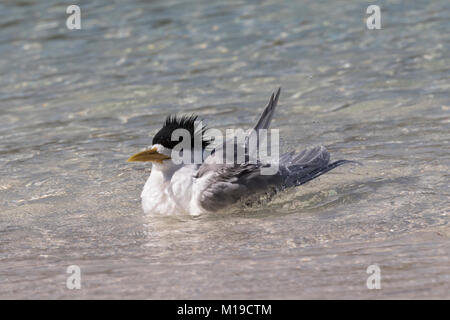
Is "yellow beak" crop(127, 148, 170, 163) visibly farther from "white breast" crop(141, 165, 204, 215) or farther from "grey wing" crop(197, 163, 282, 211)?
"grey wing" crop(197, 163, 282, 211)

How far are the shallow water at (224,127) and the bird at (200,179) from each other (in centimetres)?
11

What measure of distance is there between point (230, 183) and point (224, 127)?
2390 millimetres

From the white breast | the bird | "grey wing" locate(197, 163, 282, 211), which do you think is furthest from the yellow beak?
"grey wing" locate(197, 163, 282, 211)

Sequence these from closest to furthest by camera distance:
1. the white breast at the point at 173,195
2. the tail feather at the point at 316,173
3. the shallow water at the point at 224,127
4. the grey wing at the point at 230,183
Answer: the shallow water at the point at 224,127 → the grey wing at the point at 230,183 → the white breast at the point at 173,195 → the tail feather at the point at 316,173

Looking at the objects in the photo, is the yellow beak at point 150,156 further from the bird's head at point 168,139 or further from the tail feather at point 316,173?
the tail feather at point 316,173

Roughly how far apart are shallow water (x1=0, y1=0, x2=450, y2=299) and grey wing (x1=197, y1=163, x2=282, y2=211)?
136 mm

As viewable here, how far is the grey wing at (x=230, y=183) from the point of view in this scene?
18.8 ft

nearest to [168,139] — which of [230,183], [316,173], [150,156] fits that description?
[150,156]

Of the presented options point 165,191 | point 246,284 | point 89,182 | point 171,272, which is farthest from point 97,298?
point 89,182

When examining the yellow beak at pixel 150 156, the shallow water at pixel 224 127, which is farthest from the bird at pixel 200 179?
the shallow water at pixel 224 127

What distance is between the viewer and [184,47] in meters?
11.4

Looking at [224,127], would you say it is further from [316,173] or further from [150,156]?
[150,156]

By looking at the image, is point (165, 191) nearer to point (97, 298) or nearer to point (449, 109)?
Result: point (97, 298)

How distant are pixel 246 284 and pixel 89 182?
2.70 metres
